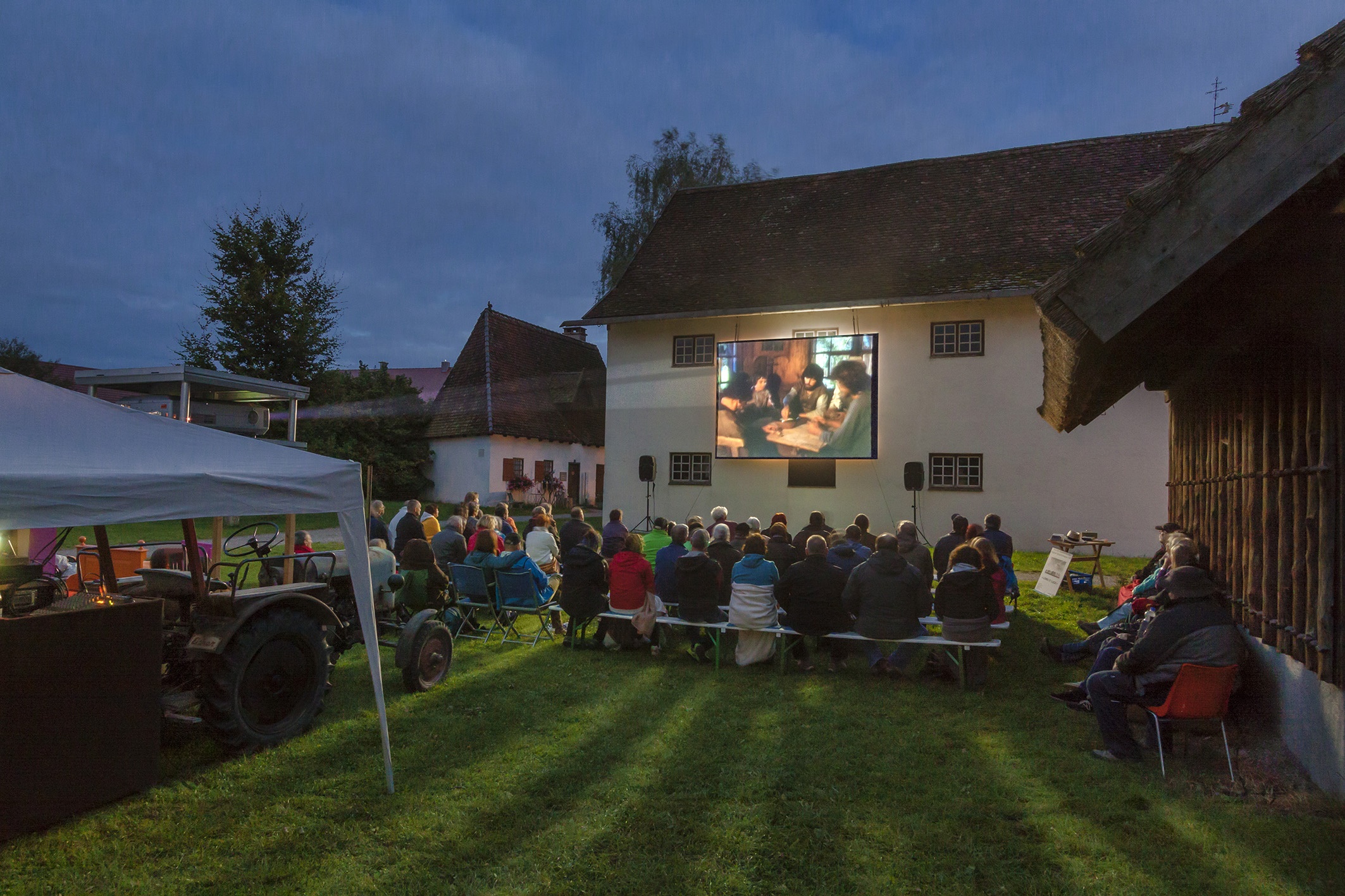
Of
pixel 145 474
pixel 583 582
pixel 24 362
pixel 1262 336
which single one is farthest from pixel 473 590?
pixel 24 362

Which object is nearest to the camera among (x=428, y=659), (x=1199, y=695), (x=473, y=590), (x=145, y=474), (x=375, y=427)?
(x=145, y=474)

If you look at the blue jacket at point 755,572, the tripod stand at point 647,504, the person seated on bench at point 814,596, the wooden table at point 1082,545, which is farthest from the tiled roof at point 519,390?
the person seated on bench at point 814,596

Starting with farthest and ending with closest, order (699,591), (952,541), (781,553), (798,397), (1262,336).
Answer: (798,397)
(952,541)
(781,553)
(699,591)
(1262,336)

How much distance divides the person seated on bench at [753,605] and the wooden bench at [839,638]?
84 mm

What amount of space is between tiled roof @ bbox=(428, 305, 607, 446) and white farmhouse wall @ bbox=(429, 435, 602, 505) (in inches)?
13.9

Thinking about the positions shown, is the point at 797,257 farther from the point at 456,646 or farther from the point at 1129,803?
the point at 1129,803

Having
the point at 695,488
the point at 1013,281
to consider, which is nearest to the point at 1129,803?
the point at 1013,281

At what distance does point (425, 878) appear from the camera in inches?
147

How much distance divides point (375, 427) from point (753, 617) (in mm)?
24841

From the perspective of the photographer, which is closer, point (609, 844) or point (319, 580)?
point (609, 844)

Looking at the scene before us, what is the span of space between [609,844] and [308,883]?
1395mm

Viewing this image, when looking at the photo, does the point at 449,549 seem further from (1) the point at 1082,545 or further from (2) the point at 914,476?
(2) the point at 914,476

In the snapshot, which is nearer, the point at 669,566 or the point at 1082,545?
the point at 669,566

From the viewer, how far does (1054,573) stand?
11188mm
